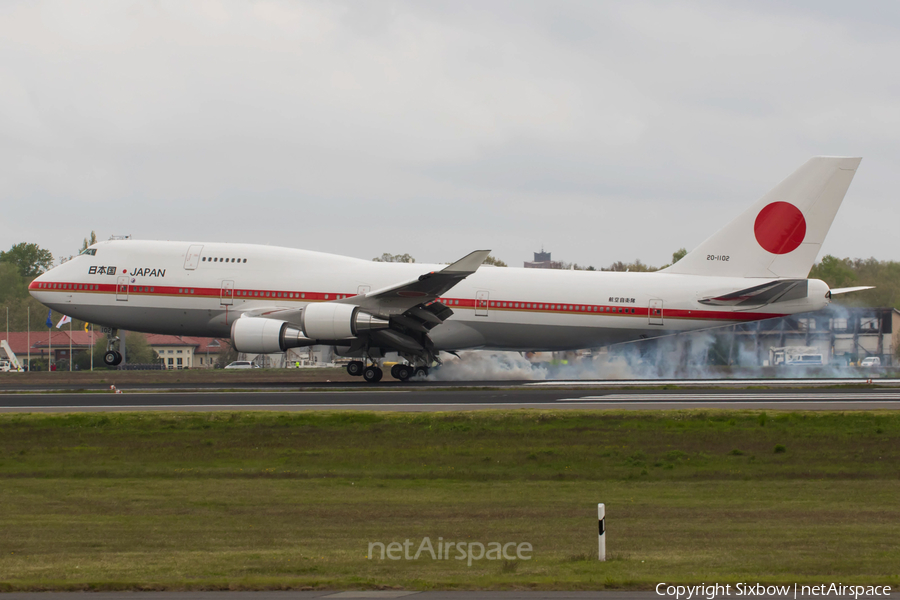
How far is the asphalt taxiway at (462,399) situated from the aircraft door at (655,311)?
13.6ft

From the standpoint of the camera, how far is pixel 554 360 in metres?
41.8

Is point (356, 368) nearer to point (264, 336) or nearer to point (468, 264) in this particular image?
point (264, 336)

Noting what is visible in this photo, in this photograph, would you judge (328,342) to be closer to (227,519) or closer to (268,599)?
(227,519)

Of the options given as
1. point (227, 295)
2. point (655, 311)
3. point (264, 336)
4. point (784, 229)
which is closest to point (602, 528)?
point (264, 336)

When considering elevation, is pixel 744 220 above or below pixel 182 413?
above

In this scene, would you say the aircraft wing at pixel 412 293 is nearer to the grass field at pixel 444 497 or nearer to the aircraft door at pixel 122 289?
the aircraft door at pixel 122 289

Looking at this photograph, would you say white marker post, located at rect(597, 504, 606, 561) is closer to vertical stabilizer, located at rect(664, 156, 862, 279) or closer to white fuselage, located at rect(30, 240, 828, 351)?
white fuselage, located at rect(30, 240, 828, 351)

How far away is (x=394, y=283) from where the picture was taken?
119 ft

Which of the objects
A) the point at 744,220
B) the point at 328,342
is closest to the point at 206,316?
the point at 328,342

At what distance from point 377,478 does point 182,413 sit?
347 inches

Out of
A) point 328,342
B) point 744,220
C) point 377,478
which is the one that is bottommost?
point 377,478

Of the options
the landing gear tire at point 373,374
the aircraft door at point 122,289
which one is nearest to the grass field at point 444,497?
the landing gear tire at point 373,374

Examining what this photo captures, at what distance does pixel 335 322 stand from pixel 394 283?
4002 mm

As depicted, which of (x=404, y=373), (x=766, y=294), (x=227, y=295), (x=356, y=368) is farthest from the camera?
(x=356, y=368)
